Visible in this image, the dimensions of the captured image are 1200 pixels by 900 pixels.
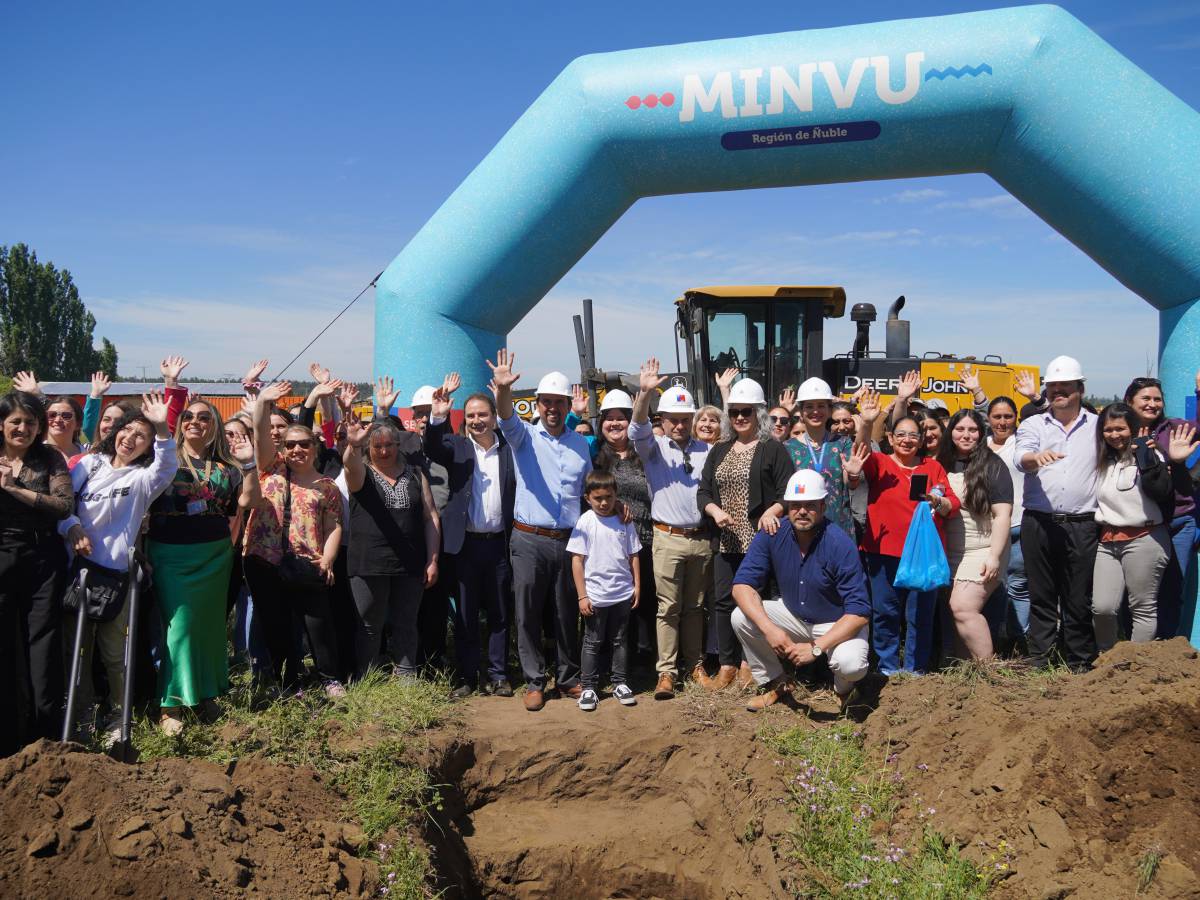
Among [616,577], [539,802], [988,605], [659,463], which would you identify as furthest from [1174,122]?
[539,802]

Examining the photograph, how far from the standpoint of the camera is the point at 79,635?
400 centimetres

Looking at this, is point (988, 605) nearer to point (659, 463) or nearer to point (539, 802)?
point (659, 463)

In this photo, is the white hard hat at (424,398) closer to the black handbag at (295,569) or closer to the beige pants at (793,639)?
the black handbag at (295,569)

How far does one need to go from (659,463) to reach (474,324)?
96.4 inches

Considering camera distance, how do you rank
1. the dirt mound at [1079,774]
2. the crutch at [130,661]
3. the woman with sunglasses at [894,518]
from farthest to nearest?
the woman with sunglasses at [894,518], the crutch at [130,661], the dirt mound at [1079,774]

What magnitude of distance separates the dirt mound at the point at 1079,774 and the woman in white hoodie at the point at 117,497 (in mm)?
4157

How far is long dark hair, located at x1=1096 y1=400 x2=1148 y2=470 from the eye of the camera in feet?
16.5

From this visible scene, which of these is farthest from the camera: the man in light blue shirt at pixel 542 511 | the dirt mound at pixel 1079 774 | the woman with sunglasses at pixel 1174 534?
the man in light blue shirt at pixel 542 511

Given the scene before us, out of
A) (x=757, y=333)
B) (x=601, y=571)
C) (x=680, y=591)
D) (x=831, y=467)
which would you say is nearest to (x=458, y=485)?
(x=601, y=571)

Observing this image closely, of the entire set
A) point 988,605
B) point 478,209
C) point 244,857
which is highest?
point 478,209

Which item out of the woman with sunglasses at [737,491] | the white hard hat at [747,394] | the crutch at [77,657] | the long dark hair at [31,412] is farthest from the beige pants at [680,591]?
the long dark hair at [31,412]

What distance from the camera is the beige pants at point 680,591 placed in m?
5.54

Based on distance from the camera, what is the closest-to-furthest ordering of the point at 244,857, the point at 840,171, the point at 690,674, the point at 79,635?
1. the point at 244,857
2. the point at 79,635
3. the point at 690,674
4. the point at 840,171

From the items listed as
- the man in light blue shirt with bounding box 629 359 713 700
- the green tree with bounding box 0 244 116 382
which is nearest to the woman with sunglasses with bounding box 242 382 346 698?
the man in light blue shirt with bounding box 629 359 713 700
